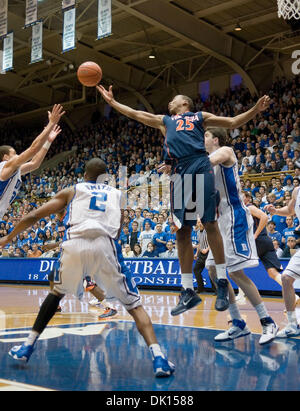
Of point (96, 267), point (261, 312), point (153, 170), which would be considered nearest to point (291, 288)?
point (261, 312)

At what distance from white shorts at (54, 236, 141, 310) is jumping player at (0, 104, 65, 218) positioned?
1.44 m

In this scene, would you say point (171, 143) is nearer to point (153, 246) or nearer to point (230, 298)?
point (230, 298)

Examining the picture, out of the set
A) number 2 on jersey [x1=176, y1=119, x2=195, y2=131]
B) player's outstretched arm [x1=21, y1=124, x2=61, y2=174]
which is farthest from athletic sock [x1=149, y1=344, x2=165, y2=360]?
player's outstretched arm [x1=21, y1=124, x2=61, y2=174]

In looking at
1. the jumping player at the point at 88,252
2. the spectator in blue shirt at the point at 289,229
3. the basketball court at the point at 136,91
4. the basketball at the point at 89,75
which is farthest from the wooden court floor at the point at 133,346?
the basketball at the point at 89,75

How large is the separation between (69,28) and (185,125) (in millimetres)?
10808

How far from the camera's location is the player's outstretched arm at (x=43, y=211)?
4145 mm

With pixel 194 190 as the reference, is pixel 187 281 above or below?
below

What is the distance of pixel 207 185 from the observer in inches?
192

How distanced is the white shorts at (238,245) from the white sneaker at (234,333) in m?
0.63

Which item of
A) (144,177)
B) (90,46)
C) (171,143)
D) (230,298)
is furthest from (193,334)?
(90,46)

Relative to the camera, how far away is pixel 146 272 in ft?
41.4

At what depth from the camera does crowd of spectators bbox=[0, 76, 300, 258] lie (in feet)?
42.5

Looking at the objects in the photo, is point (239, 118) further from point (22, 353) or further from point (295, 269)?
point (22, 353)

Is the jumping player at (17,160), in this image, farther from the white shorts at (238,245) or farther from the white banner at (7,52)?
the white banner at (7,52)
